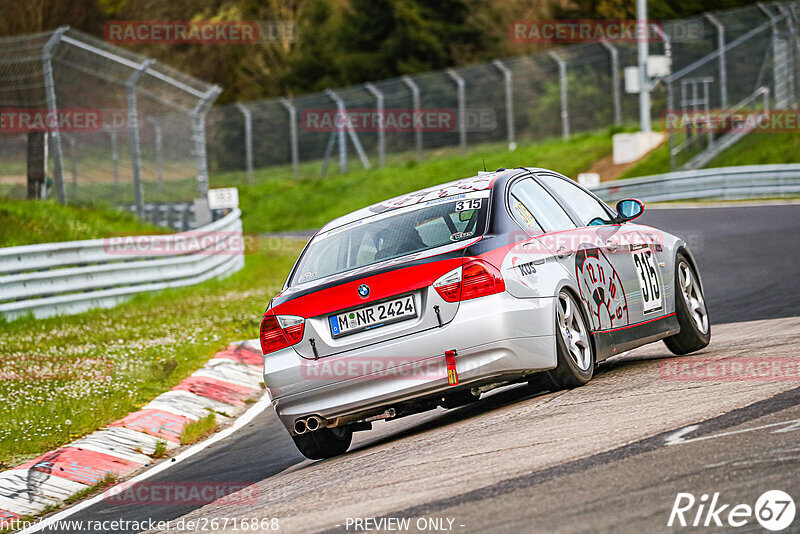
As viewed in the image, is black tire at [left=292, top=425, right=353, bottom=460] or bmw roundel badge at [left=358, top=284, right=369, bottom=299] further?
black tire at [left=292, top=425, right=353, bottom=460]

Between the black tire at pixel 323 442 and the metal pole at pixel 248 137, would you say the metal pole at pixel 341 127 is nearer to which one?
the metal pole at pixel 248 137

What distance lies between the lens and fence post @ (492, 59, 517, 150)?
3734 centimetres

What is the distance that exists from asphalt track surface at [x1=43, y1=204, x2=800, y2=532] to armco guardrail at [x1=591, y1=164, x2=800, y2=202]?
17838 mm

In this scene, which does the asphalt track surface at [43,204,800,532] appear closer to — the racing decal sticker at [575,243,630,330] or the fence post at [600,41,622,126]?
the racing decal sticker at [575,243,630,330]

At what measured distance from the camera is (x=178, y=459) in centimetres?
835

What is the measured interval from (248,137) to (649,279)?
34.1 metres

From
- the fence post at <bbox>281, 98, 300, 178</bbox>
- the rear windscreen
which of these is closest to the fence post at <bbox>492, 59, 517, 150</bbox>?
the fence post at <bbox>281, 98, 300, 178</bbox>

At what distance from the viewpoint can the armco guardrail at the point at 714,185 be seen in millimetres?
26500

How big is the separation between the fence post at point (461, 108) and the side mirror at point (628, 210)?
1114 inches

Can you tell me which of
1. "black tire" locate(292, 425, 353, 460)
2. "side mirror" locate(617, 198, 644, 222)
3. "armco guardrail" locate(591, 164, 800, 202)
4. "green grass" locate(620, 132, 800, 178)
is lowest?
"armco guardrail" locate(591, 164, 800, 202)

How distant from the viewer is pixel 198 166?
25.6 m

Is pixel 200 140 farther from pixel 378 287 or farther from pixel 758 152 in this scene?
pixel 378 287

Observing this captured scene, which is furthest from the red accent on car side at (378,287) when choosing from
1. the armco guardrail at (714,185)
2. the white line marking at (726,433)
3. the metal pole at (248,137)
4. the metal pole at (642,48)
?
the metal pole at (248,137)

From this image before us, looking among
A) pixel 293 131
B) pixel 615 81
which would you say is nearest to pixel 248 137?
pixel 293 131
